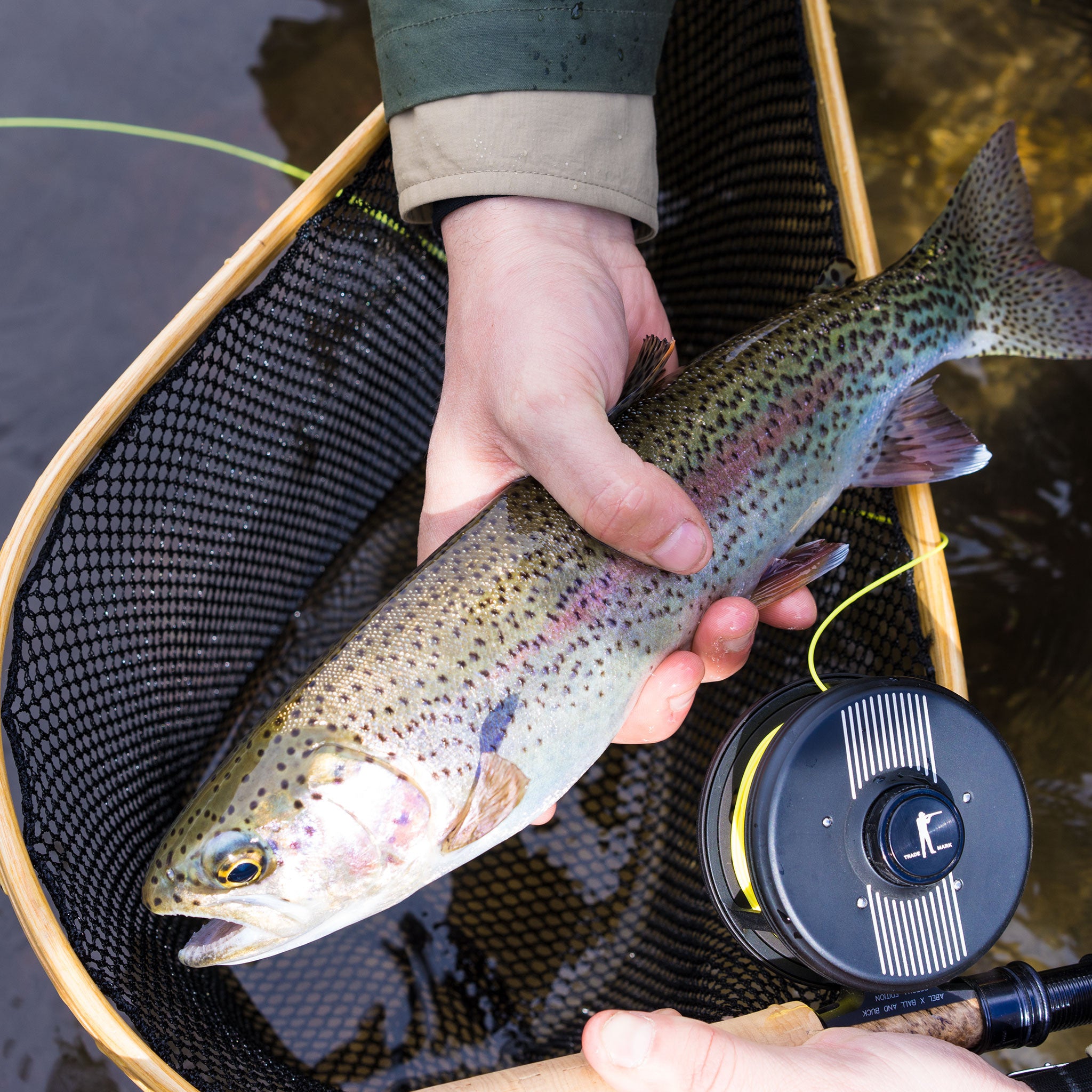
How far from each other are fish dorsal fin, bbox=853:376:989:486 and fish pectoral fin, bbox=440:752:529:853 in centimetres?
93

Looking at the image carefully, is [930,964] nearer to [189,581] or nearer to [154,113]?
[189,581]

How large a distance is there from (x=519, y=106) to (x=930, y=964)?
69.2 inches

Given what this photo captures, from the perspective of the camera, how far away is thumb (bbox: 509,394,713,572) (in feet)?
4.64

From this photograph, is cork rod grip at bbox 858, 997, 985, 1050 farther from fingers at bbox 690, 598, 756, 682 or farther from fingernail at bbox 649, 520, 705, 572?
fingernail at bbox 649, 520, 705, 572

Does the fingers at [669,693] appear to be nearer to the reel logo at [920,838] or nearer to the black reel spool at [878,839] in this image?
the black reel spool at [878,839]

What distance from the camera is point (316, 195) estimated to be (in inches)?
74.5

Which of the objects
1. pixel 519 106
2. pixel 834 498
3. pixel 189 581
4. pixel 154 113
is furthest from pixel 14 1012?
pixel 154 113

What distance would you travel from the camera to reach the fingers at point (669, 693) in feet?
5.25

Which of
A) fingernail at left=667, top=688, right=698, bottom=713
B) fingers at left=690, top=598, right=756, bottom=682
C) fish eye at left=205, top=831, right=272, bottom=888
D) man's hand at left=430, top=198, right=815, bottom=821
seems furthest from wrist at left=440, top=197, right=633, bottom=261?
fish eye at left=205, top=831, right=272, bottom=888

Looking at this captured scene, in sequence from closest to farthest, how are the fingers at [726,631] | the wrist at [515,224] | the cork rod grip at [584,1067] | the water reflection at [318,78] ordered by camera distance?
1. the cork rod grip at [584,1067]
2. the fingers at [726,631]
3. the wrist at [515,224]
4. the water reflection at [318,78]

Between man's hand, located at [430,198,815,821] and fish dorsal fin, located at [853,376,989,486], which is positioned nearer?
man's hand, located at [430,198,815,821]

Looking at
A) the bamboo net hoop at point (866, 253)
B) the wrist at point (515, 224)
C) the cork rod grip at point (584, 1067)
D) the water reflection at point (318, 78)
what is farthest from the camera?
the water reflection at point (318, 78)

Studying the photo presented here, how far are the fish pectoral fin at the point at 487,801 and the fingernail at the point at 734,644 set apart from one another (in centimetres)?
46

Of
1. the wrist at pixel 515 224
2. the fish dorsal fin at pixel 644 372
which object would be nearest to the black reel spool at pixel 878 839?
the fish dorsal fin at pixel 644 372
